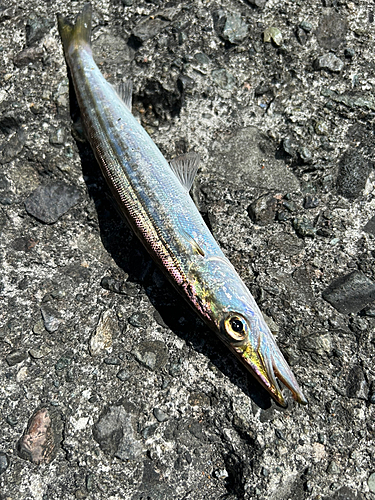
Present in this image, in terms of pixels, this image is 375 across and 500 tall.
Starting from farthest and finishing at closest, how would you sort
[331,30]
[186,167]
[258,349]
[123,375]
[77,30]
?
[77,30] → [331,30] → [186,167] → [123,375] → [258,349]

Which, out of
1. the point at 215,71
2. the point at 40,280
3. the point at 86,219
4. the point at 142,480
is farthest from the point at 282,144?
the point at 142,480

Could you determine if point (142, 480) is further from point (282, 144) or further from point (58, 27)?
point (58, 27)

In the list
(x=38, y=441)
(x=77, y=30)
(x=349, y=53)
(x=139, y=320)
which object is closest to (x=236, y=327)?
(x=139, y=320)

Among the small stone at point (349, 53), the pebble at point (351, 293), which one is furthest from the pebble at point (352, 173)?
the small stone at point (349, 53)

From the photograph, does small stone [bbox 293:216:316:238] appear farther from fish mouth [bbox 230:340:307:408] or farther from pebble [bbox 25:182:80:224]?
pebble [bbox 25:182:80:224]

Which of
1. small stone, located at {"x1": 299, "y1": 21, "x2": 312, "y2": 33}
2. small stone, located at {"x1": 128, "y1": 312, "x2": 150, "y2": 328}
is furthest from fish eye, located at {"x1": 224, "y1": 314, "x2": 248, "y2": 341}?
small stone, located at {"x1": 299, "y1": 21, "x2": 312, "y2": 33}

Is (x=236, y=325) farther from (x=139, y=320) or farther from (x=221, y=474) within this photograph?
(x=221, y=474)

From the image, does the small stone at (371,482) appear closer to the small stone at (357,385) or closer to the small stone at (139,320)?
the small stone at (357,385)
